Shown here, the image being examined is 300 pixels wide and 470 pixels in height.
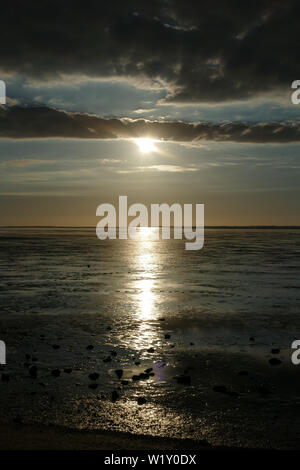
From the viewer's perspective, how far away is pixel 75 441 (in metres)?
7.70

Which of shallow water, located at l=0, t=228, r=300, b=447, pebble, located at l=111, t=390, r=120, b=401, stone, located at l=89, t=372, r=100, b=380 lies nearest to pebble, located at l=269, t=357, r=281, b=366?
shallow water, located at l=0, t=228, r=300, b=447

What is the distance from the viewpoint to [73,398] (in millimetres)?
9922

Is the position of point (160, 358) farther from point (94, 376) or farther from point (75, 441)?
point (75, 441)

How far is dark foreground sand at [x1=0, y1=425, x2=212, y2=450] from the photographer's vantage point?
24.3ft

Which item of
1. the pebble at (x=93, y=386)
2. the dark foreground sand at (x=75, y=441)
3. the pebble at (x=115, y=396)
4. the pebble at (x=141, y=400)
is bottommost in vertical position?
the dark foreground sand at (x=75, y=441)

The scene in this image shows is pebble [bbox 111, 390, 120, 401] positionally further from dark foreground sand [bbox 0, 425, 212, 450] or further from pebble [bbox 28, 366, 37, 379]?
pebble [bbox 28, 366, 37, 379]

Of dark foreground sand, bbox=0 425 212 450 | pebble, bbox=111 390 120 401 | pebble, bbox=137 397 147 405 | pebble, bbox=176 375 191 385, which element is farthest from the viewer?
pebble, bbox=176 375 191 385

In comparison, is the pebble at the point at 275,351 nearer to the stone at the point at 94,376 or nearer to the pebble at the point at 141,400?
the pebble at the point at 141,400

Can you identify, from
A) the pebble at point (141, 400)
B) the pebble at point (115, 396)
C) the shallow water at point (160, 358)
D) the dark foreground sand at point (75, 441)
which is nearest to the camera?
the dark foreground sand at point (75, 441)

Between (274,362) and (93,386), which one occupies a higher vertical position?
(274,362)

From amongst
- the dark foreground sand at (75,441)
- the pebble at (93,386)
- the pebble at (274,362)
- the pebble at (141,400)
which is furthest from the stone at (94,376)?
the pebble at (274,362)

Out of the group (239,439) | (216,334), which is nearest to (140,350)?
(216,334)

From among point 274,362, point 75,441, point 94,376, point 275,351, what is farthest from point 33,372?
point 275,351

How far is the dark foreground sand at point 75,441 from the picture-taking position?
7.40 m
